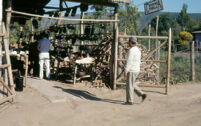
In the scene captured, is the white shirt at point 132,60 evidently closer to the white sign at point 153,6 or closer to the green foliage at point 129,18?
the white sign at point 153,6

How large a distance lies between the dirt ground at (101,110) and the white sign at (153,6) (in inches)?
159

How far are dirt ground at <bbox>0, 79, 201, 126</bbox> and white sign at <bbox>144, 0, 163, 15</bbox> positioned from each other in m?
4.03

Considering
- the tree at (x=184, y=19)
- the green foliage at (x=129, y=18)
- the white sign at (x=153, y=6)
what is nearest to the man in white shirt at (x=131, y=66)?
the white sign at (x=153, y=6)

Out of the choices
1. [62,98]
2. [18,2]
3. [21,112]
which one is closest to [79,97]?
[62,98]

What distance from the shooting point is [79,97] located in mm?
8094

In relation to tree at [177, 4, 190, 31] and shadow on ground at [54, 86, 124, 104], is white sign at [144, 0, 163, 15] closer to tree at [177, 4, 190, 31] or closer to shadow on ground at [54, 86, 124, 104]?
shadow on ground at [54, 86, 124, 104]

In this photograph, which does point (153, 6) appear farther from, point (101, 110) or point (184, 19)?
point (184, 19)

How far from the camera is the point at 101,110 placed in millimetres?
6473

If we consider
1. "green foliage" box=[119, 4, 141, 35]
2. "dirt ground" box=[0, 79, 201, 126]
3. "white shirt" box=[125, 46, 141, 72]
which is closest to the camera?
"dirt ground" box=[0, 79, 201, 126]

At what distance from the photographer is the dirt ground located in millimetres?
5512

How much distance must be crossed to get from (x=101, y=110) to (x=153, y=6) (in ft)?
22.0

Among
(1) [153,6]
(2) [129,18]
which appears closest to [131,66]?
(1) [153,6]

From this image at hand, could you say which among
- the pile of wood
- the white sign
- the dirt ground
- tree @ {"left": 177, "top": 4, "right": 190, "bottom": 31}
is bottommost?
the dirt ground

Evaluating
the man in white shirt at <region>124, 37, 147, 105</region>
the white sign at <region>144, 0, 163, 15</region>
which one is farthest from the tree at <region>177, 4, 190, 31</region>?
the man in white shirt at <region>124, 37, 147, 105</region>
